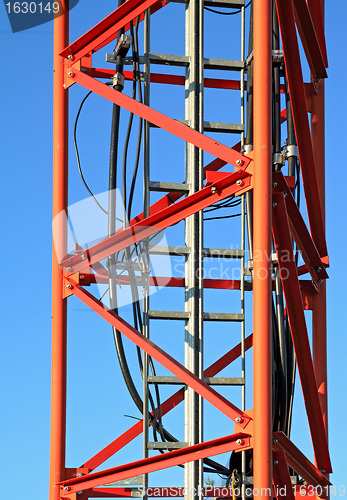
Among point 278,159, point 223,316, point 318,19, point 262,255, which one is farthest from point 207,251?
point 318,19

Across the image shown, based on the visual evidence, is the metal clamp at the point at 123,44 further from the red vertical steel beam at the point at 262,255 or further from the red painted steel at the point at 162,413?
the red painted steel at the point at 162,413

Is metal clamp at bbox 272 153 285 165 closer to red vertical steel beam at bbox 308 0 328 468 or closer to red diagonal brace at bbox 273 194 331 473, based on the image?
red diagonal brace at bbox 273 194 331 473

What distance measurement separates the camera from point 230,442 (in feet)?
22.0

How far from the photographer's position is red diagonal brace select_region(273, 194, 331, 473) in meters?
7.31

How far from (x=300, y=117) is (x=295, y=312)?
6.09ft

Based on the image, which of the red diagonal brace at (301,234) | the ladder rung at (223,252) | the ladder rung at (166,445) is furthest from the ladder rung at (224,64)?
the ladder rung at (166,445)

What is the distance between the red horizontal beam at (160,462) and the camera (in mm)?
6691

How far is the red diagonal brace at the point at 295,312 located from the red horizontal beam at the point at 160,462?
3.85 ft

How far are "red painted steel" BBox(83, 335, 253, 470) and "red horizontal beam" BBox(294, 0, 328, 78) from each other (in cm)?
288

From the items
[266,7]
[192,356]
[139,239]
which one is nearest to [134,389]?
[192,356]

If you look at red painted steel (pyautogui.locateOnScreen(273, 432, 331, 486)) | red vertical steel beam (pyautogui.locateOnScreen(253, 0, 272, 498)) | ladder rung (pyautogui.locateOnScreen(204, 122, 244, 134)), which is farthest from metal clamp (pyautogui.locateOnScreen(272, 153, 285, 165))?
red painted steel (pyautogui.locateOnScreen(273, 432, 331, 486))

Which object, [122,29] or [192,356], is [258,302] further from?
[122,29]

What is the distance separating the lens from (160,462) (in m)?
6.97

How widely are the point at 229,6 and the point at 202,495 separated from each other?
4538 mm
